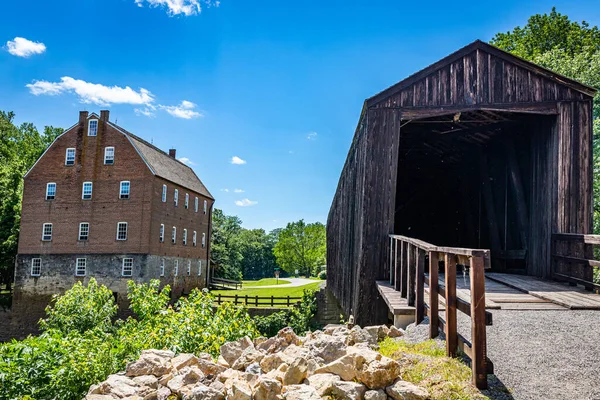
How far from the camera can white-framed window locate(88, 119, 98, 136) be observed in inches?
1211

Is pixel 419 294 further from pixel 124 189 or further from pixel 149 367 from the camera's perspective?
pixel 124 189

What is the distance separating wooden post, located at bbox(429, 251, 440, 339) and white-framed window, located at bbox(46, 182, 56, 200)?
31432 millimetres

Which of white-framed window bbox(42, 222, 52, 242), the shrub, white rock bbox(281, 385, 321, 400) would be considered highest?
white-framed window bbox(42, 222, 52, 242)

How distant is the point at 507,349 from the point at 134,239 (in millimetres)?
27508

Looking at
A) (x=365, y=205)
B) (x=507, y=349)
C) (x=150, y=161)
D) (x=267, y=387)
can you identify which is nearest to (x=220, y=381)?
(x=267, y=387)

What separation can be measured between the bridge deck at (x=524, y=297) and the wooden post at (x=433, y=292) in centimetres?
43

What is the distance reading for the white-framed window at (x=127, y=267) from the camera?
28.8 m

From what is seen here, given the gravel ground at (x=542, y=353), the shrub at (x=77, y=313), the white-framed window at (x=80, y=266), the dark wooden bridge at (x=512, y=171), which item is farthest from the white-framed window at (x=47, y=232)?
the gravel ground at (x=542, y=353)

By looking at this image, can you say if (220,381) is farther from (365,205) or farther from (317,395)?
(365,205)

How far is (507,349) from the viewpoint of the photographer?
4344 millimetres

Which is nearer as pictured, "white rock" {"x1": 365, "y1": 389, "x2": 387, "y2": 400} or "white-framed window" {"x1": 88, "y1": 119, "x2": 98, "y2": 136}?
"white rock" {"x1": 365, "y1": 389, "x2": 387, "y2": 400}

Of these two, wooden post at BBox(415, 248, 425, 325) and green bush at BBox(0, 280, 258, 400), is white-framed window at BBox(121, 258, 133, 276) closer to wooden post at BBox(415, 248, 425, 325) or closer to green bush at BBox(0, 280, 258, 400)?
green bush at BBox(0, 280, 258, 400)

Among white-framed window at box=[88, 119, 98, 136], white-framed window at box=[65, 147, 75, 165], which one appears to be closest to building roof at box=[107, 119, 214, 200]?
white-framed window at box=[88, 119, 98, 136]

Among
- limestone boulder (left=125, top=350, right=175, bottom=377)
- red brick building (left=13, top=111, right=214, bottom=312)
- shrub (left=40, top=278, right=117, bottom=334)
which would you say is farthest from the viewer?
red brick building (left=13, top=111, right=214, bottom=312)
